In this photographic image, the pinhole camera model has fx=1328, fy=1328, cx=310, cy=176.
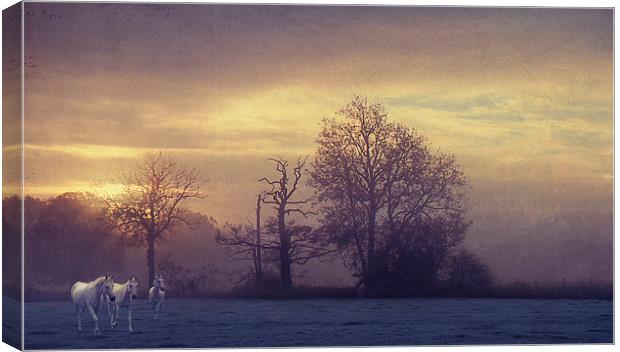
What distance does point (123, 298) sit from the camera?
14734 mm

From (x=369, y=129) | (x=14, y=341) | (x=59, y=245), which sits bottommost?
(x=14, y=341)

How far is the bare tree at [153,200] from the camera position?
580 inches

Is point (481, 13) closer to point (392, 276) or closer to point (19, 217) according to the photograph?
point (392, 276)

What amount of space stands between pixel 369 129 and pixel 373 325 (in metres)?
2.21

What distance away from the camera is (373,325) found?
14867 mm

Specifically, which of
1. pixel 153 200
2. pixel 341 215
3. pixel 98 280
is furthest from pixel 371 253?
pixel 98 280

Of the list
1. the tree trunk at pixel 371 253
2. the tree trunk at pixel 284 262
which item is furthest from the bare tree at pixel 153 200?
the tree trunk at pixel 371 253

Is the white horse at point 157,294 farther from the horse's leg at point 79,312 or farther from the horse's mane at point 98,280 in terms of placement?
the horse's leg at point 79,312

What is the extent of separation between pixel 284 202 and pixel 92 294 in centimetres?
235

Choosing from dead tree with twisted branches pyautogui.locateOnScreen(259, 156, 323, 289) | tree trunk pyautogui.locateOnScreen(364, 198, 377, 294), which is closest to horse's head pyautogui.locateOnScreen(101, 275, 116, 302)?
dead tree with twisted branches pyautogui.locateOnScreen(259, 156, 323, 289)

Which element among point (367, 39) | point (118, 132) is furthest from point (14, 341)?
point (367, 39)

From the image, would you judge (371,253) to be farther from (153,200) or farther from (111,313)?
(111,313)

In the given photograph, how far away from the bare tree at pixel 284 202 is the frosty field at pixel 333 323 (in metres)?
0.42

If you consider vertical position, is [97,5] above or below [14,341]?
above
